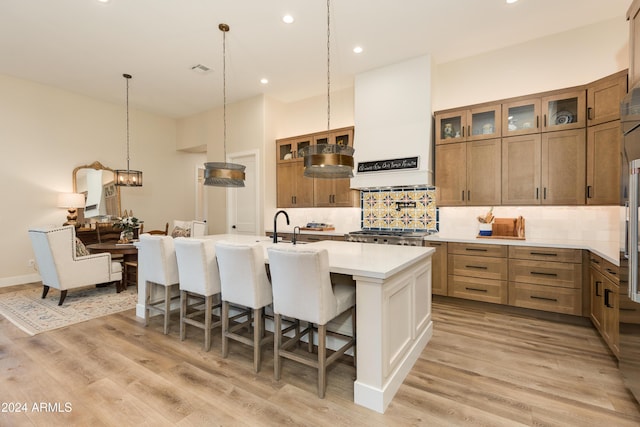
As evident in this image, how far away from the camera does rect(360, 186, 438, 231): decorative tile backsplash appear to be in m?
4.49

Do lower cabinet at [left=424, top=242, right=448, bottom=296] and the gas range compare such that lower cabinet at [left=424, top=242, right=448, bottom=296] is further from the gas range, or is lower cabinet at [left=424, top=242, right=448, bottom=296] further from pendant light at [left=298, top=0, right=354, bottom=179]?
pendant light at [left=298, top=0, right=354, bottom=179]

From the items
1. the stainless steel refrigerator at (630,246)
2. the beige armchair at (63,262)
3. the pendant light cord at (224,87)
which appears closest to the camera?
the stainless steel refrigerator at (630,246)

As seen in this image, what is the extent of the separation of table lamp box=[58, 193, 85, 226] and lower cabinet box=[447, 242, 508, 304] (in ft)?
20.1

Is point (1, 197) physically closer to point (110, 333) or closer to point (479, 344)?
point (110, 333)

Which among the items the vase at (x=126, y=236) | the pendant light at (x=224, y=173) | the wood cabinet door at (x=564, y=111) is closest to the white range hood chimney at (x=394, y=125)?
the wood cabinet door at (x=564, y=111)

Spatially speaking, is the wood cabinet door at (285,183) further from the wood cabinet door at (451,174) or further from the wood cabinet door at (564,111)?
the wood cabinet door at (564,111)

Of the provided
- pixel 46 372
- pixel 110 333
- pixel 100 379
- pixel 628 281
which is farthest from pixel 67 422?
pixel 628 281

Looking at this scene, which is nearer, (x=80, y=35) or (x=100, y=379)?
(x=100, y=379)

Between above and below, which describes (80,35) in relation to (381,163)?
above

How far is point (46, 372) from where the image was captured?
2.35 metres

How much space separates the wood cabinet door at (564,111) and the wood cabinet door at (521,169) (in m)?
0.20

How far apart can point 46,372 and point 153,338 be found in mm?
780

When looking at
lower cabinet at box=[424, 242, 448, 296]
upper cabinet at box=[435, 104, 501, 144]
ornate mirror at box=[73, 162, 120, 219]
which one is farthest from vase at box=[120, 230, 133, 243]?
upper cabinet at box=[435, 104, 501, 144]

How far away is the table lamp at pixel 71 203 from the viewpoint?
5.22 m
